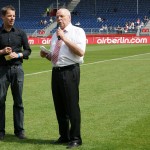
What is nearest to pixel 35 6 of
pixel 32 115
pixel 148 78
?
pixel 148 78

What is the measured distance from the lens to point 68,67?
24.4ft

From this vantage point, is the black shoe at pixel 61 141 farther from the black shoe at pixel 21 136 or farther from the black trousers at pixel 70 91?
the black shoe at pixel 21 136

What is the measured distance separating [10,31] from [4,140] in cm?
176

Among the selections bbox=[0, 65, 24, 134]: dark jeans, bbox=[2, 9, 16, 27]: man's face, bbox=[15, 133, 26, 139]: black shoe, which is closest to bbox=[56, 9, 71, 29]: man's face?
bbox=[2, 9, 16, 27]: man's face

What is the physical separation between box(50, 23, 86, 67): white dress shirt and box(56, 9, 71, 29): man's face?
0.08 meters

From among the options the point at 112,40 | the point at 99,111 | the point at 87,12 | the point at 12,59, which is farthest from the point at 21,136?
the point at 87,12

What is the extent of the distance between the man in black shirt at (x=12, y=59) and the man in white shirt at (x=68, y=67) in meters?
0.63

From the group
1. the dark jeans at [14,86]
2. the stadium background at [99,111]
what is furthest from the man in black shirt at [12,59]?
the stadium background at [99,111]

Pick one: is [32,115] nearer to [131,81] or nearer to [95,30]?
[131,81]

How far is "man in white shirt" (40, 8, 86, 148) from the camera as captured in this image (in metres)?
7.22

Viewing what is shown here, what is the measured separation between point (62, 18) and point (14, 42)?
1.25m

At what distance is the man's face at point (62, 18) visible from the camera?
23.3ft

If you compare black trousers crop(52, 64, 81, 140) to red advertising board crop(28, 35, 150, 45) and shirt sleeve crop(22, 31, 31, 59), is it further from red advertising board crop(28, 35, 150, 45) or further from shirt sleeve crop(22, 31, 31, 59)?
red advertising board crop(28, 35, 150, 45)

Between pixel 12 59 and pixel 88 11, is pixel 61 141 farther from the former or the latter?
pixel 88 11
